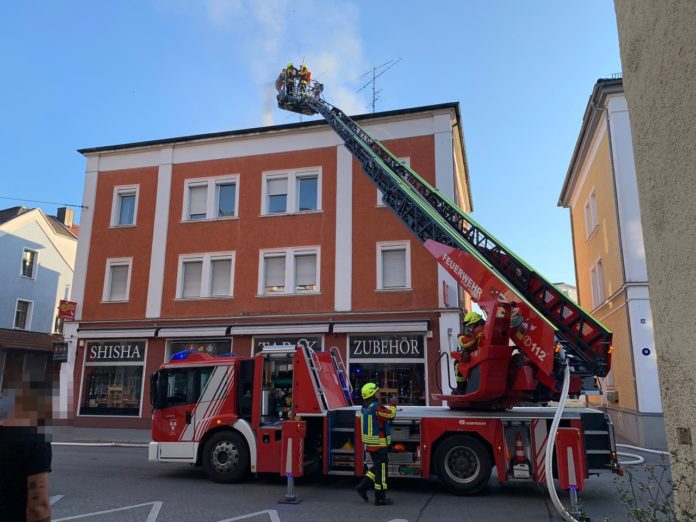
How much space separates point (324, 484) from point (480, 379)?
3.44 metres

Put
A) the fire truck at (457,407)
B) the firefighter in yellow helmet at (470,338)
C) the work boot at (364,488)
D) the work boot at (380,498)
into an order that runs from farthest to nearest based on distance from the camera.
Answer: the firefighter in yellow helmet at (470,338)
the fire truck at (457,407)
the work boot at (364,488)
the work boot at (380,498)

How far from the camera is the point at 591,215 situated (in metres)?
22.7

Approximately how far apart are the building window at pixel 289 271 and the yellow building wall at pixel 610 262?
32.3 ft

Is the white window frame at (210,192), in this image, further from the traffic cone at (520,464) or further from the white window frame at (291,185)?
the traffic cone at (520,464)

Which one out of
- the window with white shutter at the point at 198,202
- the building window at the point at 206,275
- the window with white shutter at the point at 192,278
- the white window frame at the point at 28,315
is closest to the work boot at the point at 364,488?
the building window at the point at 206,275

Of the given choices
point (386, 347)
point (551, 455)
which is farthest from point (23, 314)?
point (551, 455)

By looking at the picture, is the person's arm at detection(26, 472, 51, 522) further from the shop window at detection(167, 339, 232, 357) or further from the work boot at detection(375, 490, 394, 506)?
the shop window at detection(167, 339, 232, 357)

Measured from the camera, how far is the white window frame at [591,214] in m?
21.7

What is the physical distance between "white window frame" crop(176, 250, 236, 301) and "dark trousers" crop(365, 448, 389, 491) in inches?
516

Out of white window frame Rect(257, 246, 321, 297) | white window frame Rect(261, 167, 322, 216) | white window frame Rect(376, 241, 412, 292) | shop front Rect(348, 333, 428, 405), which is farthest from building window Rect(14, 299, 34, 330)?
white window frame Rect(376, 241, 412, 292)

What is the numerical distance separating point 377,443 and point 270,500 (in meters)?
1.90

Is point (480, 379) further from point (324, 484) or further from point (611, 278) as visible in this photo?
point (611, 278)

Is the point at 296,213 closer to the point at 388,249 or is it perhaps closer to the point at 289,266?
the point at 289,266

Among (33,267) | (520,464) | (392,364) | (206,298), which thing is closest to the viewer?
(520,464)
